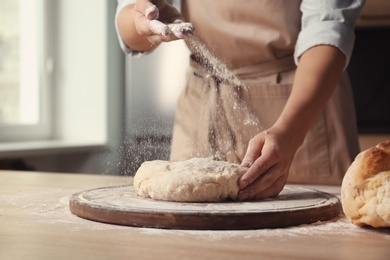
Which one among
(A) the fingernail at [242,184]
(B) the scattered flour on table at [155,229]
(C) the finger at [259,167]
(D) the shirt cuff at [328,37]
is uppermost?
(D) the shirt cuff at [328,37]

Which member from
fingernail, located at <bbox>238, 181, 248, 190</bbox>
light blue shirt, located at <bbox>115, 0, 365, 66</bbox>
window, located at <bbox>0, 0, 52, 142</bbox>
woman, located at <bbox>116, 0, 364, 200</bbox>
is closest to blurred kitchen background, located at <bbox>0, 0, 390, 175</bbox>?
window, located at <bbox>0, 0, 52, 142</bbox>

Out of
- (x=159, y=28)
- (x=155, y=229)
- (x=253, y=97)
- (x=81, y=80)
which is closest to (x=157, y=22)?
(x=159, y=28)

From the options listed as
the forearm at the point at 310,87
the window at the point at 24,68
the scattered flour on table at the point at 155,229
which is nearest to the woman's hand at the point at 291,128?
the forearm at the point at 310,87

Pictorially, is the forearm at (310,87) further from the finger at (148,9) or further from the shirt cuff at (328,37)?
the finger at (148,9)

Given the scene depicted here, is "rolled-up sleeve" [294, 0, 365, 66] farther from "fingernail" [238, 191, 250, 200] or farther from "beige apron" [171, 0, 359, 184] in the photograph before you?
"fingernail" [238, 191, 250, 200]

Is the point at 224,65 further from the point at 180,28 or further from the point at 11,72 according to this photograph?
the point at 11,72

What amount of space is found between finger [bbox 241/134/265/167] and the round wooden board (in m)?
0.10

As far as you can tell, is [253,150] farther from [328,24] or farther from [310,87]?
[328,24]

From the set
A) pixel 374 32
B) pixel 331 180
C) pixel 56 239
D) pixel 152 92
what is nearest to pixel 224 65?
pixel 331 180

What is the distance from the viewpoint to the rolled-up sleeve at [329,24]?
1283 millimetres

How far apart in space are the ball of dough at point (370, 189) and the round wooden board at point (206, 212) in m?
0.07

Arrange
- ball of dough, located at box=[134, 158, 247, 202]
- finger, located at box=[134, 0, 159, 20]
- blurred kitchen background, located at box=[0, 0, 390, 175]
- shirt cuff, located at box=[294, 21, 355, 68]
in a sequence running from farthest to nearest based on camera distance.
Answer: blurred kitchen background, located at box=[0, 0, 390, 175]
shirt cuff, located at box=[294, 21, 355, 68]
finger, located at box=[134, 0, 159, 20]
ball of dough, located at box=[134, 158, 247, 202]

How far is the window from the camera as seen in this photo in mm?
2768

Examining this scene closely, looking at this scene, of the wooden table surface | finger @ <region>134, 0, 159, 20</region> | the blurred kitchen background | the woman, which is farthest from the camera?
the blurred kitchen background
